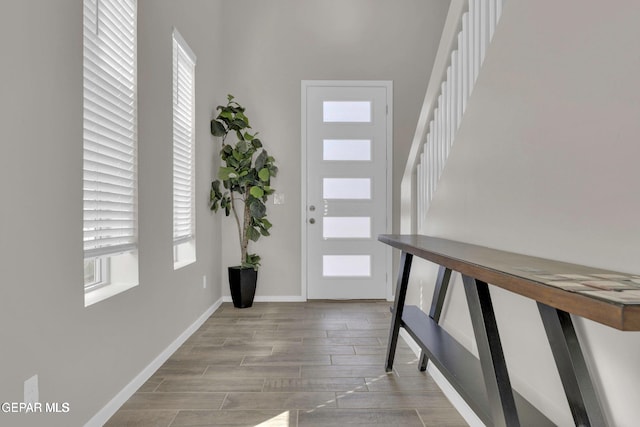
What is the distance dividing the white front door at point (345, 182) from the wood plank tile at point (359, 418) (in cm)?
243

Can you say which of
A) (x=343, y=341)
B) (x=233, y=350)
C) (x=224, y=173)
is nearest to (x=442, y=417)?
(x=343, y=341)

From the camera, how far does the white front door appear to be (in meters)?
4.37

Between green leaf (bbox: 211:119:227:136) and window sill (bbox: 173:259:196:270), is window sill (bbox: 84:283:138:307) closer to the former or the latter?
window sill (bbox: 173:259:196:270)

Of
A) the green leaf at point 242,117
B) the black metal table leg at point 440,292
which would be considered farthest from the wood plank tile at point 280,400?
the green leaf at point 242,117

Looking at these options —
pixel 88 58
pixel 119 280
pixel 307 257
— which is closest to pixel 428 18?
pixel 307 257

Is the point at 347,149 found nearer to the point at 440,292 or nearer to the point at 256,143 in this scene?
the point at 256,143

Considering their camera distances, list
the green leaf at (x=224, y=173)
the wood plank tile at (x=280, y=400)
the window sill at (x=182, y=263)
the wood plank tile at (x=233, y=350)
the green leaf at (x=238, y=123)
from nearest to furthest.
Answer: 1. the wood plank tile at (x=280, y=400)
2. the wood plank tile at (x=233, y=350)
3. the window sill at (x=182, y=263)
4. the green leaf at (x=224, y=173)
5. the green leaf at (x=238, y=123)

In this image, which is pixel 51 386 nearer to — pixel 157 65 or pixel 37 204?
pixel 37 204

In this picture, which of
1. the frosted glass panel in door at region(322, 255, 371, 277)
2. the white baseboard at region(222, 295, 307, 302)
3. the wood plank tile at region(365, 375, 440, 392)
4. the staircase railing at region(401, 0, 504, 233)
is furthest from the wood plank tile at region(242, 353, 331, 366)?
the frosted glass panel in door at region(322, 255, 371, 277)

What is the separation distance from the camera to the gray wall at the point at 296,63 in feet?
14.2

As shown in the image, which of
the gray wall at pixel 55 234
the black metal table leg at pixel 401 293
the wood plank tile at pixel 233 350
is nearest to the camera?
the gray wall at pixel 55 234

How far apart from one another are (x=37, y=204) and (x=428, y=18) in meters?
4.22

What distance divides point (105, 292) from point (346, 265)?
280cm

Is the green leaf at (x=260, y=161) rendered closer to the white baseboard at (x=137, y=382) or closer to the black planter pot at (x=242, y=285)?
the black planter pot at (x=242, y=285)
